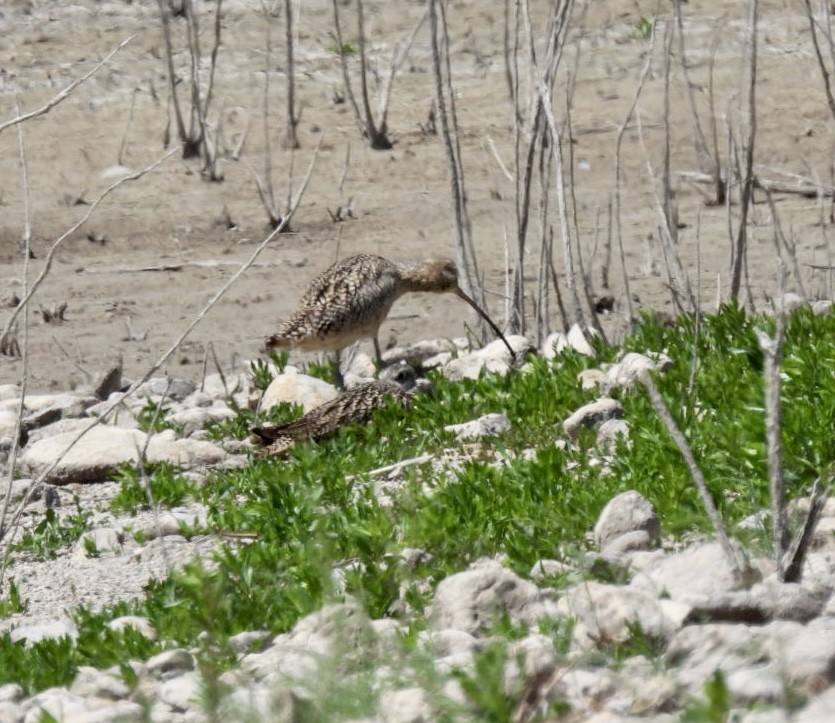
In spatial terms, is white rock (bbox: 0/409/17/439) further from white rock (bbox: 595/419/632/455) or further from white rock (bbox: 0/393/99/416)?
white rock (bbox: 595/419/632/455)

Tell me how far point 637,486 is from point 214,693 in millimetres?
2610

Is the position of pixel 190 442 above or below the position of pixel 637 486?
below

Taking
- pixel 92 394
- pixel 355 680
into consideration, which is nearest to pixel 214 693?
pixel 355 680

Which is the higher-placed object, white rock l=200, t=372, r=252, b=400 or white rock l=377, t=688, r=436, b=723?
white rock l=377, t=688, r=436, b=723

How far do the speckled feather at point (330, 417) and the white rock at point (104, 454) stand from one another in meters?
0.29

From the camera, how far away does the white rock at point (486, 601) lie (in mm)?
4680

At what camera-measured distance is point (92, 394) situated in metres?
9.58

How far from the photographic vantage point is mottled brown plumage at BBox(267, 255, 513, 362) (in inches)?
354

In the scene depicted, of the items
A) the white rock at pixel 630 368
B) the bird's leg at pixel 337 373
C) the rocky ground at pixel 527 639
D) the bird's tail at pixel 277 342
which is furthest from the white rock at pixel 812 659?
the bird's tail at pixel 277 342

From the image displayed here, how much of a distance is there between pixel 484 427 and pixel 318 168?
8.25 m

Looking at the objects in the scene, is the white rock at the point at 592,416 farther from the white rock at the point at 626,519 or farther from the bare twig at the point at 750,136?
the white rock at the point at 626,519

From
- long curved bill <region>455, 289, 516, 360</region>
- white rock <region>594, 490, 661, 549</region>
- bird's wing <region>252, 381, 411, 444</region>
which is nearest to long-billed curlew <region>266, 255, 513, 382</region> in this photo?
long curved bill <region>455, 289, 516, 360</region>

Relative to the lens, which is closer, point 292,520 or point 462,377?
point 292,520

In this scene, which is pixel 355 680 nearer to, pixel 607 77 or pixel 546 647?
pixel 546 647
